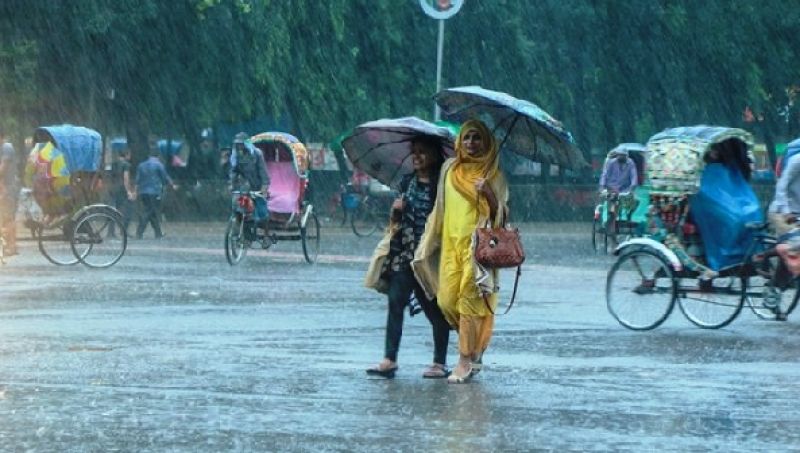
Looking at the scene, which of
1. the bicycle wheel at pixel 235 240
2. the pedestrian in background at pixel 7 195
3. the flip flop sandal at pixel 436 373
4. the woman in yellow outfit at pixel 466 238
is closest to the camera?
the woman in yellow outfit at pixel 466 238

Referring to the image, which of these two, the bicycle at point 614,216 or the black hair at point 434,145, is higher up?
the black hair at point 434,145

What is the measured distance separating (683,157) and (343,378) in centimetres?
489

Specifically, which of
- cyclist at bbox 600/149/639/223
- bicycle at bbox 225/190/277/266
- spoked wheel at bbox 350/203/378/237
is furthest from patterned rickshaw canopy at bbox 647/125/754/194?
spoked wheel at bbox 350/203/378/237

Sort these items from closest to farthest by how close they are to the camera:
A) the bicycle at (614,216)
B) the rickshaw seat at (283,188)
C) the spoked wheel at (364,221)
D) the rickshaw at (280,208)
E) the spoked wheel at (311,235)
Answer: the rickshaw at (280,208) → the spoked wheel at (311,235) → the rickshaw seat at (283,188) → the bicycle at (614,216) → the spoked wheel at (364,221)

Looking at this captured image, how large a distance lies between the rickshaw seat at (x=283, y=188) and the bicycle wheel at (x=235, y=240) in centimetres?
99

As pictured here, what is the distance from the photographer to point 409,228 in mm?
12453

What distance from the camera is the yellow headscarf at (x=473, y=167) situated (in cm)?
1209

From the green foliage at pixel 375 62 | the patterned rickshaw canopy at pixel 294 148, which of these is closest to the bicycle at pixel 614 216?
the patterned rickshaw canopy at pixel 294 148

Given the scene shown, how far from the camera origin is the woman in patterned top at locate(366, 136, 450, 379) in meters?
12.4

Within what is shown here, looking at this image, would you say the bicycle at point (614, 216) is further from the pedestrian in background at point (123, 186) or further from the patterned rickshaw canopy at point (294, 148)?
the pedestrian in background at point (123, 186)

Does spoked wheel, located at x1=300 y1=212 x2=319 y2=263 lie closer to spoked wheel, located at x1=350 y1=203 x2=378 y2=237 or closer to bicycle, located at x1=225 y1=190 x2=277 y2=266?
bicycle, located at x1=225 y1=190 x2=277 y2=266

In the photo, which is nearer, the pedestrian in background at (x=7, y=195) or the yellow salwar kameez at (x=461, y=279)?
the yellow salwar kameez at (x=461, y=279)

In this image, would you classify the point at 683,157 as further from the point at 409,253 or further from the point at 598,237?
the point at 598,237

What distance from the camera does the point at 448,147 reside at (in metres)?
12.8
